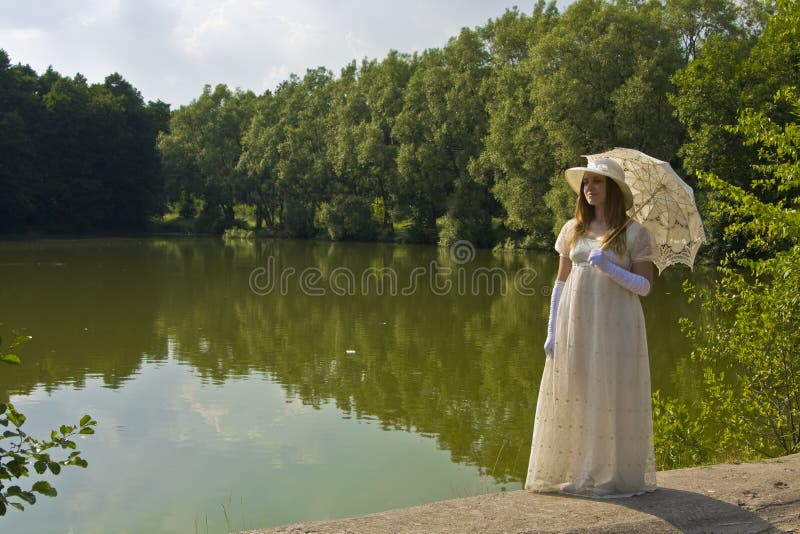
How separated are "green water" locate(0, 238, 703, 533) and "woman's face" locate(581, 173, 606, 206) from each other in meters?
3.40

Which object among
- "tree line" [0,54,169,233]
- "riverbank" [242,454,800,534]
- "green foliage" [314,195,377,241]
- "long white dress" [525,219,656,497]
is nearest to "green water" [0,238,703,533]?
"long white dress" [525,219,656,497]

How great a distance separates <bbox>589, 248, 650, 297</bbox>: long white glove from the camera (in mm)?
4355

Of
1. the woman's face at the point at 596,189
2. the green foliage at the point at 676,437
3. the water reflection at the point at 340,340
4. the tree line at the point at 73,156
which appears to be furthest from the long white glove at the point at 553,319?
the tree line at the point at 73,156

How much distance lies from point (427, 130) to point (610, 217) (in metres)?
46.0

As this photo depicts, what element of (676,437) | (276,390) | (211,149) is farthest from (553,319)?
(211,149)

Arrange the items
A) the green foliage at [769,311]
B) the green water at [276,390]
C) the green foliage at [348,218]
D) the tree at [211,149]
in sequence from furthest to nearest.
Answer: the tree at [211,149], the green foliage at [348,218], the green water at [276,390], the green foliage at [769,311]

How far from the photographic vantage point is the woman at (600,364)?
14.4 ft

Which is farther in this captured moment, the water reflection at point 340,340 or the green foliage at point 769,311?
the water reflection at point 340,340

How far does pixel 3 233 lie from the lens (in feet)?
171

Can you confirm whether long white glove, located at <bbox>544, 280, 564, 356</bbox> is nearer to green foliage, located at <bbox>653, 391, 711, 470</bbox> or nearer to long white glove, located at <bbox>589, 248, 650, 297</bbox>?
long white glove, located at <bbox>589, 248, 650, 297</bbox>

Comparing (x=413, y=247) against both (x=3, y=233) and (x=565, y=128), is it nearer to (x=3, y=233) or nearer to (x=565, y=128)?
(x=565, y=128)

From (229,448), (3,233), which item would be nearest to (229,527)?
(229,448)

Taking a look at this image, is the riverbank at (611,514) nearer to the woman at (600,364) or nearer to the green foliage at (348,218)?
the woman at (600,364)

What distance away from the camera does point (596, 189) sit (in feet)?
15.0
